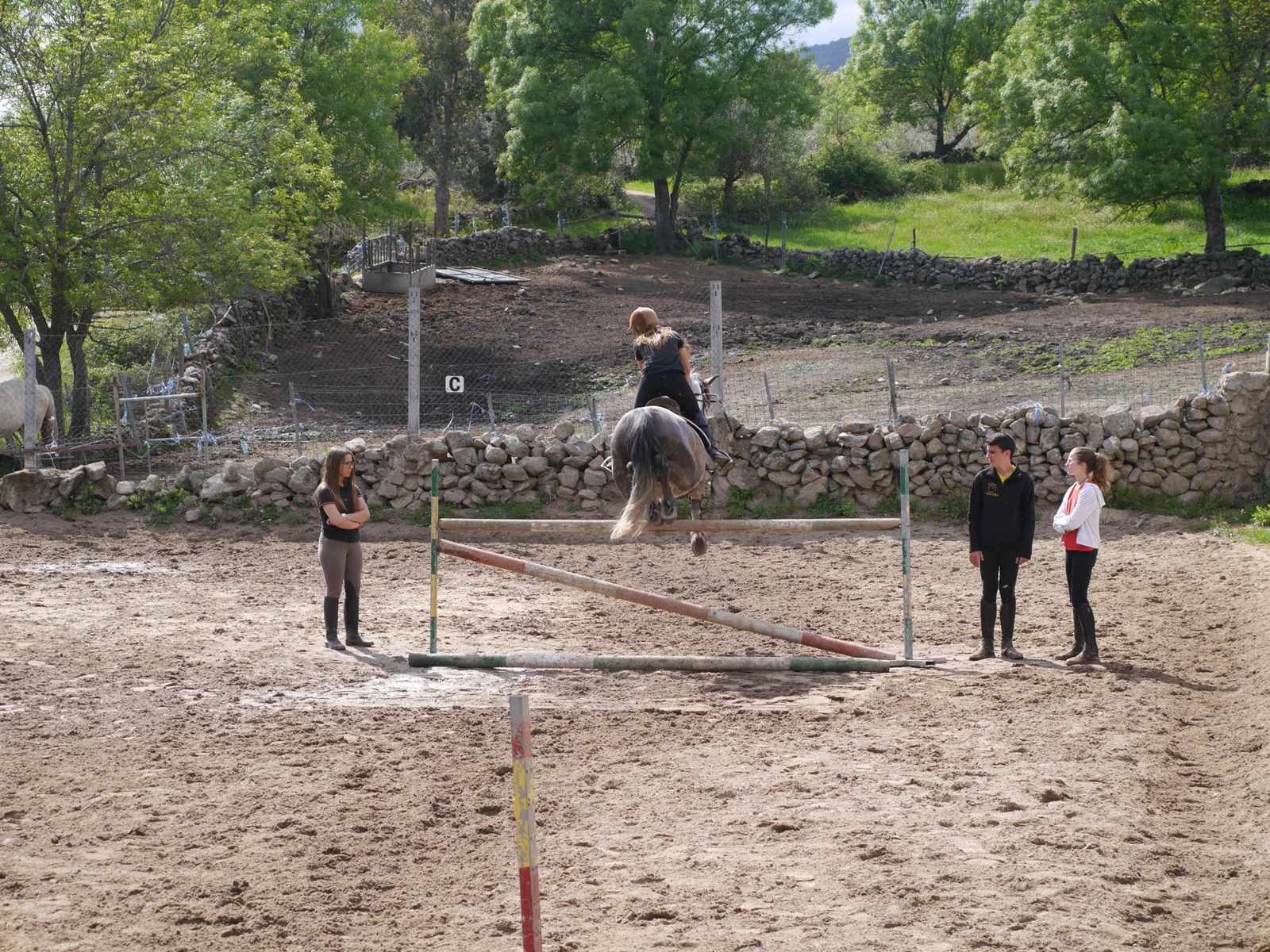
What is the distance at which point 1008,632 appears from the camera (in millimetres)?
9320

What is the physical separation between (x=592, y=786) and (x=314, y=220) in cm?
2020

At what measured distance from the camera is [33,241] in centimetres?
1739

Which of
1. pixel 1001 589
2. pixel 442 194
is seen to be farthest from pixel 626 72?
pixel 1001 589

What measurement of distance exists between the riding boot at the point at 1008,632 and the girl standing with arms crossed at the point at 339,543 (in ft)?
16.1

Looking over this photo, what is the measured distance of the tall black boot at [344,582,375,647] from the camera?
9875 millimetres

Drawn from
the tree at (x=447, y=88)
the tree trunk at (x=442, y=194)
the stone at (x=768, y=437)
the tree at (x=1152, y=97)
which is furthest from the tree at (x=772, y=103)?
the stone at (x=768, y=437)

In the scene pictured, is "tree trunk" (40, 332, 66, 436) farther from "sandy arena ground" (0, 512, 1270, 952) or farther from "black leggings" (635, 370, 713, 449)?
"black leggings" (635, 370, 713, 449)

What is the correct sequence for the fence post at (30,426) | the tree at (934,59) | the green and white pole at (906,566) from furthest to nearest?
1. the tree at (934,59)
2. the fence post at (30,426)
3. the green and white pole at (906,566)

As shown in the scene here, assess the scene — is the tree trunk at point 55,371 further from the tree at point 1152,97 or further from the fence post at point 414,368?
the tree at point 1152,97

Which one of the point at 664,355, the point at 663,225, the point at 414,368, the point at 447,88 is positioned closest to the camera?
the point at 664,355

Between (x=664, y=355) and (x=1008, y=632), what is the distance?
3.33 m

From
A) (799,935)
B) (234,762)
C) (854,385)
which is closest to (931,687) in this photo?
(799,935)

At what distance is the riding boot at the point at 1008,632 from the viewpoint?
9.26 meters

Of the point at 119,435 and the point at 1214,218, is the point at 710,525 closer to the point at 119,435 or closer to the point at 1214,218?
the point at 119,435
